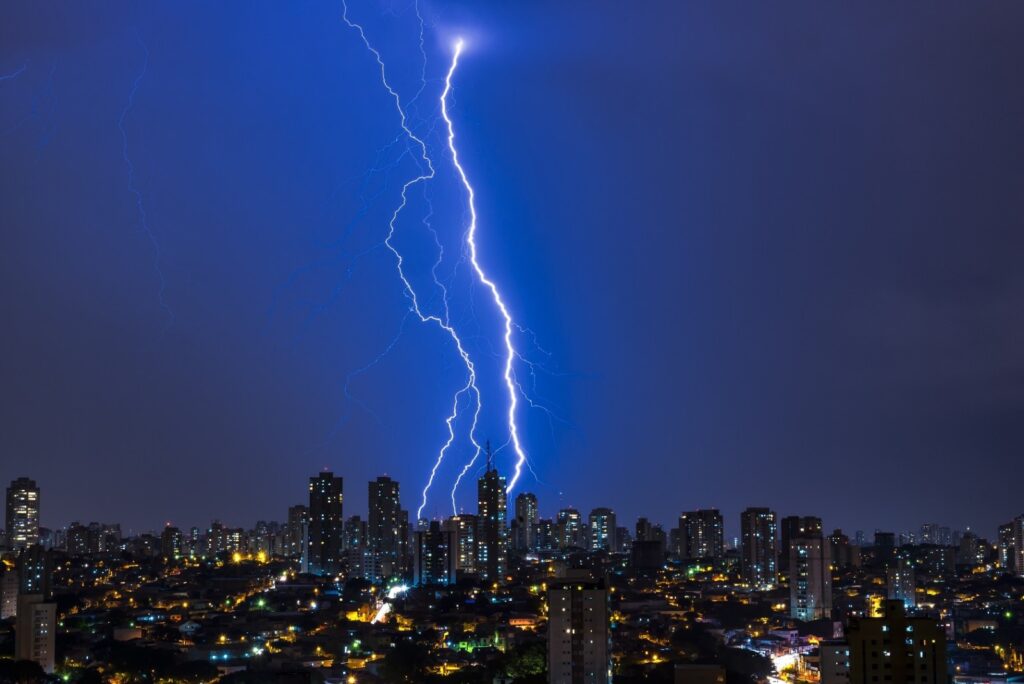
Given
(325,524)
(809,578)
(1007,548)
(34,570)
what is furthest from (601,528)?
(34,570)

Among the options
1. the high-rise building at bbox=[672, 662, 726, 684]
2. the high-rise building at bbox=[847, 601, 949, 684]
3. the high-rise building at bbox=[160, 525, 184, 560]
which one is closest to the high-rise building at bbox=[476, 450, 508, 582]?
the high-rise building at bbox=[160, 525, 184, 560]

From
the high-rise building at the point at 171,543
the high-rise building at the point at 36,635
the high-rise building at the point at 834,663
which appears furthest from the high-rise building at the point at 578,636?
the high-rise building at the point at 171,543

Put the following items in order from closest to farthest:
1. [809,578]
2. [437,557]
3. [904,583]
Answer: [809,578], [904,583], [437,557]

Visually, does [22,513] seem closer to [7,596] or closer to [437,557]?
[437,557]

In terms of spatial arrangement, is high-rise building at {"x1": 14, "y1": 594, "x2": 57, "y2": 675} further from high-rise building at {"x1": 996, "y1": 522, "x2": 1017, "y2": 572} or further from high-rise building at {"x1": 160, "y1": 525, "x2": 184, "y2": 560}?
high-rise building at {"x1": 996, "y1": 522, "x2": 1017, "y2": 572}

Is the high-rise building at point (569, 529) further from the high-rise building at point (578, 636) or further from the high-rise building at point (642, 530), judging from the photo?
the high-rise building at point (578, 636)
